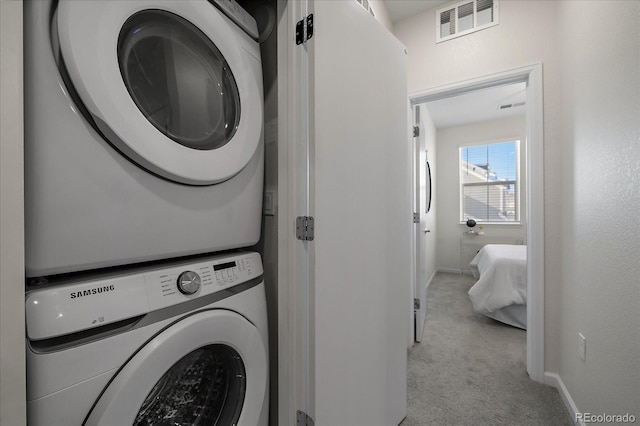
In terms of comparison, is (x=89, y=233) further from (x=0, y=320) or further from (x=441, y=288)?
(x=441, y=288)

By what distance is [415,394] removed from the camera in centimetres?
183

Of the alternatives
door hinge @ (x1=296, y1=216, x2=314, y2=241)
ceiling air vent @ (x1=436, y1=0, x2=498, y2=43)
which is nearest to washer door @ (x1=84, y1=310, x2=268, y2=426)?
door hinge @ (x1=296, y1=216, x2=314, y2=241)

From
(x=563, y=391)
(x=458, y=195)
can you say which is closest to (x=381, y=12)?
(x=563, y=391)

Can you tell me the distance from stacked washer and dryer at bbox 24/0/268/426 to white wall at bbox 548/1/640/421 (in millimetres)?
1400

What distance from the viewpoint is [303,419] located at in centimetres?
97

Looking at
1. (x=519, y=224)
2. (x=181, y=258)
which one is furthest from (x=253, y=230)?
(x=519, y=224)

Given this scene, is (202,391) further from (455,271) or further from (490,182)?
(490,182)

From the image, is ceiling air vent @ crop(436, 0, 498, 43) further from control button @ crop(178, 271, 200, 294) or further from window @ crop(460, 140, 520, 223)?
window @ crop(460, 140, 520, 223)

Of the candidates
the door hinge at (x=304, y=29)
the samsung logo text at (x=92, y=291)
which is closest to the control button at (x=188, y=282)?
the samsung logo text at (x=92, y=291)

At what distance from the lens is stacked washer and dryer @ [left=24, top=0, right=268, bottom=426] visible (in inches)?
19.8

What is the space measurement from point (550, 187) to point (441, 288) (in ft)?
9.12

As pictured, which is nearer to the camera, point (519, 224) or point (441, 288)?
point (441, 288)

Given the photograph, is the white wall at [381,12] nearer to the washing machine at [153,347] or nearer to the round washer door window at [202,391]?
the washing machine at [153,347]

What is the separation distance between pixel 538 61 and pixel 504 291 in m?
2.10
